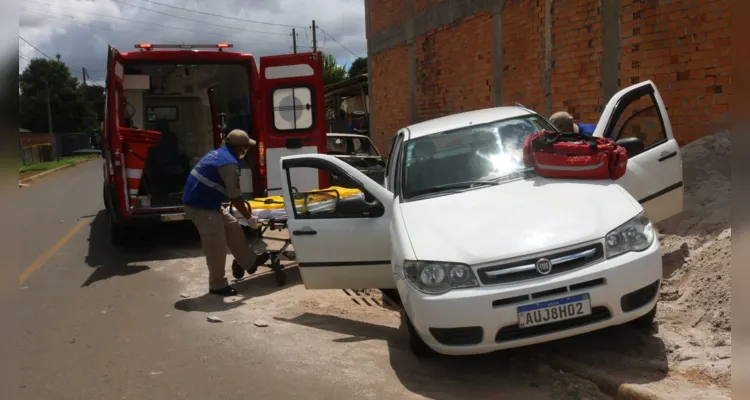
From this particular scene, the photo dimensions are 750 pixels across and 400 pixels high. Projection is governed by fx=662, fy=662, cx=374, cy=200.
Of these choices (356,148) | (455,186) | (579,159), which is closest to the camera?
(579,159)

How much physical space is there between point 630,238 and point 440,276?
125cm

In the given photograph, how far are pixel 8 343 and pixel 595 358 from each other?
11.9 feet

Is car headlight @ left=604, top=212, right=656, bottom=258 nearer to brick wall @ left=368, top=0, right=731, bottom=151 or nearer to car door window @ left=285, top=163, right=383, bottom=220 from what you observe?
brick wall @ left=368, top=0, right=731, bottom=151

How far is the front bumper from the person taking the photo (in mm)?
4027

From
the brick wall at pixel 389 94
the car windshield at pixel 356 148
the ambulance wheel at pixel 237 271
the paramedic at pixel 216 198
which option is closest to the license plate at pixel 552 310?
the paramedic at pixel 216 198

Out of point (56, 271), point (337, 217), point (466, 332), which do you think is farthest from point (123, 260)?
point (466, 332)

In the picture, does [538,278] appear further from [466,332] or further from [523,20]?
[523,20]

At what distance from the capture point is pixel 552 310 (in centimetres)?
404

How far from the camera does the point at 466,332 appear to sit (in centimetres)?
416

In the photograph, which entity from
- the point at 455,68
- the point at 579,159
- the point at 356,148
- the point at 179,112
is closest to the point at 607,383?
the point at 579,159

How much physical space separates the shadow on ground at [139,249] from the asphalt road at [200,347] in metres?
0.13

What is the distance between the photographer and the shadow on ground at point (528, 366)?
4.23 meters

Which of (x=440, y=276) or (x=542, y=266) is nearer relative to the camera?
(x=542, y=266)

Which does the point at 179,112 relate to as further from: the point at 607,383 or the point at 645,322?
the point at 607,383
